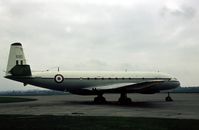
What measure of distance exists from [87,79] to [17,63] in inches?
313

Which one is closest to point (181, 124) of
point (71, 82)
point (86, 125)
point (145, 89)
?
point (86, 125)

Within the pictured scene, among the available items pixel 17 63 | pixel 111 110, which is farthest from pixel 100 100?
pixel 111 110

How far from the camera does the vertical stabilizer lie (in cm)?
3136

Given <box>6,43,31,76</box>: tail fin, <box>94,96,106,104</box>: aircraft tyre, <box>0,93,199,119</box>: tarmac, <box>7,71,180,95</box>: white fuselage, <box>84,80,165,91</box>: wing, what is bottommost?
<box>0,93,199,119</box>: tarmac

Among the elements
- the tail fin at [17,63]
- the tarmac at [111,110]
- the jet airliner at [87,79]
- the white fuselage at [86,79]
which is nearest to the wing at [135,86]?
the jet airliner at [87,79]

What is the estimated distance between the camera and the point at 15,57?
31547mm

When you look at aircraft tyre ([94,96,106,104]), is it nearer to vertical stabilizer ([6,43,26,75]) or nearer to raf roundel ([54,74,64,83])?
raf roundel ([54,74,64,83])

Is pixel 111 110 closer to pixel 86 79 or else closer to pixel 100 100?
pixel 86 79

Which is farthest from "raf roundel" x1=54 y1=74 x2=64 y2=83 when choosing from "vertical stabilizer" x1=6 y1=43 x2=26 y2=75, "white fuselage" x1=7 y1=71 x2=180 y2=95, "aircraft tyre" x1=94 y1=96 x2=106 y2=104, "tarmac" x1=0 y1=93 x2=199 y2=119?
"aircraft tyre" x1=94 y1=96 x2=106 y2=104

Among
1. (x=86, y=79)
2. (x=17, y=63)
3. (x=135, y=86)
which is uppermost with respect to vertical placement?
(x=17, y=63)

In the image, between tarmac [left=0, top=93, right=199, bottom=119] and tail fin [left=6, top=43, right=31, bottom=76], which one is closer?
tarmac [left=0, top=93, right=199, bottom=119]

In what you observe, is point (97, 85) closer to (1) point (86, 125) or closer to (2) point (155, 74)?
(2) point (155, 74)

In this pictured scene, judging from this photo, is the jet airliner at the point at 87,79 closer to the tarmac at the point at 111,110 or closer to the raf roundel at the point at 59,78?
the raf roundel at the point at 59,78

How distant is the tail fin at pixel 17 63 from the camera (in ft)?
100
